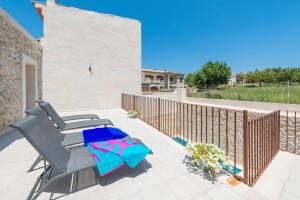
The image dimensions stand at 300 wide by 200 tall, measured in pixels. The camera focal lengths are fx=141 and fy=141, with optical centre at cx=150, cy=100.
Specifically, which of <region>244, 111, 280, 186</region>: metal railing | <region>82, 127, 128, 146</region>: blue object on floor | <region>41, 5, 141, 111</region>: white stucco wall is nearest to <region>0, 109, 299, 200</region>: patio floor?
<region>244, 111, 280, 186</region>: metal railing

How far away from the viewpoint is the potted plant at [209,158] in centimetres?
213

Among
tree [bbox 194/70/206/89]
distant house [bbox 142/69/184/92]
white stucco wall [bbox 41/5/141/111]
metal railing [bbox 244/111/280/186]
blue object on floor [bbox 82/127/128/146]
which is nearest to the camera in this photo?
metal railing [bbox 244/111/280/186]

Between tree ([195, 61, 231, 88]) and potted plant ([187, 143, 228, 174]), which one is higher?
tree ([195, 61, 231, 88])

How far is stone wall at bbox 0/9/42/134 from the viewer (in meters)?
4.00

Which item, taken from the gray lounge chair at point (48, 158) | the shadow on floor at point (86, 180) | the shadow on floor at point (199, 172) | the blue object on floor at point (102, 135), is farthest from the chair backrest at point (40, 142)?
the shadow on floor at point (199, 172)

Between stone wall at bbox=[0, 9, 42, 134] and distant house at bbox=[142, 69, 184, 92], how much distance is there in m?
25.8

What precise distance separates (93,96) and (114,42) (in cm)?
381

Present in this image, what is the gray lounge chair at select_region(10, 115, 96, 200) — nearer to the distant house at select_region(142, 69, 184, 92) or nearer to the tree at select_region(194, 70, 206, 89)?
the tree at select_region(194, 70, 206, 89)

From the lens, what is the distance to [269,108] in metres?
11.1

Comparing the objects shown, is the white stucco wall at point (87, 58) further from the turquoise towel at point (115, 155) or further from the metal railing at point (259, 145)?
the metal railing at point (259, 145)

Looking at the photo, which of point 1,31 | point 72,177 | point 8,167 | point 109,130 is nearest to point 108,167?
point 72,177

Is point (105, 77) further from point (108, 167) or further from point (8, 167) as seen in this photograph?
point (108, 167)

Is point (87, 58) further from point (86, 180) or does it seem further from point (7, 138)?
point (86, 180)

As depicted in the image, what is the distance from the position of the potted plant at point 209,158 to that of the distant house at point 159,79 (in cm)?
2832
